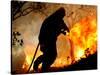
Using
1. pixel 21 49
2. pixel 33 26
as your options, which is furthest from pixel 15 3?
pixel 21 49

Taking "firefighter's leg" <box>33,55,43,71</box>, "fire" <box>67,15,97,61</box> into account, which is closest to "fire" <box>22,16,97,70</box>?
"fire" <box>67,15,97,61</box>

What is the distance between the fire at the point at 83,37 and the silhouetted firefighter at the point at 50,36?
13 centimetres

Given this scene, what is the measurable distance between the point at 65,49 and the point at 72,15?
0.38 metres

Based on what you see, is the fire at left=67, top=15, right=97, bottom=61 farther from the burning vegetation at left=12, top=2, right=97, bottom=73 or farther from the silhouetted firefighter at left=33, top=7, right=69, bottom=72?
the silhouetted firefighter at left=33, top=7, right=69, bottom=72

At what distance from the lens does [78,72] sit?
8.06 ft

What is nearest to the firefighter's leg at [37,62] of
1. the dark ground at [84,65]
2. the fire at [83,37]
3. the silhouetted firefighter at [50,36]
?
the silhouetted firefighter at [50,36]

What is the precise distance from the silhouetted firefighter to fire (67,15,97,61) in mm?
131

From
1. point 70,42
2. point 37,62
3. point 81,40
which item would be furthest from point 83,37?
point 37,62

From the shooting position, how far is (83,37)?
248cm

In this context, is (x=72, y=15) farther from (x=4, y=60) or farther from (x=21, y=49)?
(x=4, y=60)

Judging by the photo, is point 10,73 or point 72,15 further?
point 72,15

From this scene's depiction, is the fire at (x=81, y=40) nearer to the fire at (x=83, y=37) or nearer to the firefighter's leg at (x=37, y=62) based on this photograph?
the fire at (x=83, y=37)

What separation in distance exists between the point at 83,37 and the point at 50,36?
1.26ft

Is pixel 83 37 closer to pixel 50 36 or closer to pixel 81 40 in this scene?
pixel 81 40
